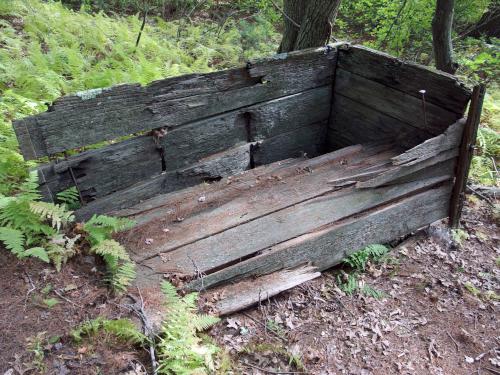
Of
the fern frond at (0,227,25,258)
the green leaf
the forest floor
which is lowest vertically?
the forest floor

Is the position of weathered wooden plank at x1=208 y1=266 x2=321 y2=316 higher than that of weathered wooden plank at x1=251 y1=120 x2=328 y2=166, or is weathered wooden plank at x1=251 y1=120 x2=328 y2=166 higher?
weathered wooden plank at x1=251 y1=120 x2=328 y2=166

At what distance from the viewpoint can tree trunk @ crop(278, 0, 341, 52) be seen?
4.88m

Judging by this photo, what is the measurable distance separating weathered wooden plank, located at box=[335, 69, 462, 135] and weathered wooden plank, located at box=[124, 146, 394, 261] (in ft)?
1.44

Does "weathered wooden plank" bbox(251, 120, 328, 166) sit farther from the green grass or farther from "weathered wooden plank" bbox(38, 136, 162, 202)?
the green grass

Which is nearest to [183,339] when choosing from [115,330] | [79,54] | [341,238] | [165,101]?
[115,330]

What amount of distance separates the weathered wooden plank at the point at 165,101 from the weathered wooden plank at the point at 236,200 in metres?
0.73

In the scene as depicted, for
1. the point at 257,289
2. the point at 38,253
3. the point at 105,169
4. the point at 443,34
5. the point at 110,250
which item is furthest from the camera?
the point at 443,34

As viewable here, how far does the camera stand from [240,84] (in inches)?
162

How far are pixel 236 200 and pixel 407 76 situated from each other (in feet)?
7.09

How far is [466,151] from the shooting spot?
4.14 m

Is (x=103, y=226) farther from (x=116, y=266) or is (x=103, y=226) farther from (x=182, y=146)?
(x=182, y=146)

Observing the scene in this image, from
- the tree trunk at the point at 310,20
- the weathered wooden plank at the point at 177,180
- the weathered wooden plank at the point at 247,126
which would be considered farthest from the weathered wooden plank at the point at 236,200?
the tree trunk at the point at 310,20

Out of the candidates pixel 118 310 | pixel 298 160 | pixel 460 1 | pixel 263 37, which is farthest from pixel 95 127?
pixel 460 1

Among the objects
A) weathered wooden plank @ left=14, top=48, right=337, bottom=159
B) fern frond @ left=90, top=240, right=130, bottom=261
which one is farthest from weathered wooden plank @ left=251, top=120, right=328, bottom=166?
fern frond @ left=90, top=240, right=130, bottom=261
